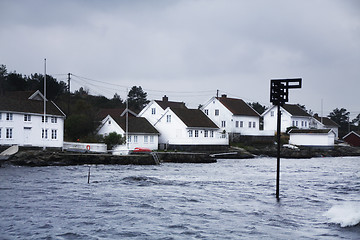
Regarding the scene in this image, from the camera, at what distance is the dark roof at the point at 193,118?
7231 centimetres

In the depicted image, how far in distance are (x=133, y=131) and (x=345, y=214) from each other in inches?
1908

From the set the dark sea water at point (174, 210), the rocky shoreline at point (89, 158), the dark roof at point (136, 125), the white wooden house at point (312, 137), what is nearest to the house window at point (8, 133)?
the rocky shoreline at point (89, 158)

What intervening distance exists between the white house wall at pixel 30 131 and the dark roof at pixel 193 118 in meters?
20.6

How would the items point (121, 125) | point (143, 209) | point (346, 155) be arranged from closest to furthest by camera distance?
point (143, 209) < point (121, 125) < point (346, 155)

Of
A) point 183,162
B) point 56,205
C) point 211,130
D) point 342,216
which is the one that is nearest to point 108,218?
point 56,205

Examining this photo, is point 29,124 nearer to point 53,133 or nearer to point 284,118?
point 53,133

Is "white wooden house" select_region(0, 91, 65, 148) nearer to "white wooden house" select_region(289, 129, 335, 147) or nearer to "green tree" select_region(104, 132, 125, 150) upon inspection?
"green tree" select_region(104, 132, 125, 150)

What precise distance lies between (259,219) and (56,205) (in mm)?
9303

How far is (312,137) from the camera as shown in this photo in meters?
87.2

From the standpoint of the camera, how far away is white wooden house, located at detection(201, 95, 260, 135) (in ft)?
278

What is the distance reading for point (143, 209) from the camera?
20641mm

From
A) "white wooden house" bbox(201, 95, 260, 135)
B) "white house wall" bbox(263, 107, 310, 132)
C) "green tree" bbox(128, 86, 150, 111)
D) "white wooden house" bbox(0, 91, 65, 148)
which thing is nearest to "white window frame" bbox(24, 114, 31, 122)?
"white wooden house" bbox(0, 91, 65, 148)

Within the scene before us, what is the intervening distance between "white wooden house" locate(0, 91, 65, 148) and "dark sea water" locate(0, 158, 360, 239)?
24440 mm

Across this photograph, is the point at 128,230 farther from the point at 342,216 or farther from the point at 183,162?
the point at 183,162
